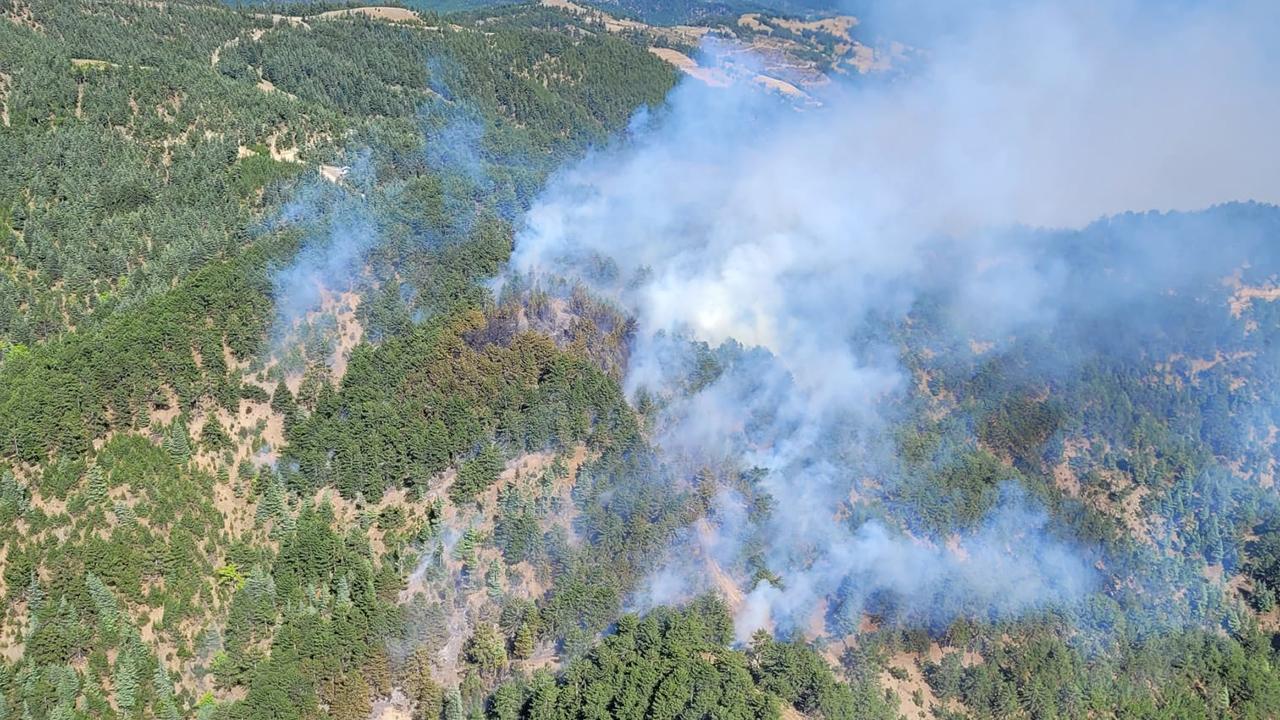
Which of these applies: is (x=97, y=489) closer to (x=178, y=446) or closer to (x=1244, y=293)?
(x=178, y=446)

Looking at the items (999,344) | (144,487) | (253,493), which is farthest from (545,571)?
(999,344)

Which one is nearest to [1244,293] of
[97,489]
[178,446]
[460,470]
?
[460,470]

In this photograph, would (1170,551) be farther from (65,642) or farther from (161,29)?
(161,29)

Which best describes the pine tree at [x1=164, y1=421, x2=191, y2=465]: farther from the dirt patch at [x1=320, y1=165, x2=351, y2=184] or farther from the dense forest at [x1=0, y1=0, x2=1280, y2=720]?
the dirt patch at [x1=320, y1=165, x2=351, y2=184]

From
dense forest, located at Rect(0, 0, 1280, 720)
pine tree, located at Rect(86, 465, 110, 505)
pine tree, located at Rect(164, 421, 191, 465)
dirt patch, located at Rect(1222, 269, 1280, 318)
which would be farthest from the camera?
dirt patch, located at Rect(1222, 269, 1280, 318)

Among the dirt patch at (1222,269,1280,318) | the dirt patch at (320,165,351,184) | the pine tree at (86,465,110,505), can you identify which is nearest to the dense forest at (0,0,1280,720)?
the pine tree at (86,465,110,505)

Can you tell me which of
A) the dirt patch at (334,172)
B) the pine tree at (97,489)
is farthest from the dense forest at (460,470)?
the dirt patch at (334,172)

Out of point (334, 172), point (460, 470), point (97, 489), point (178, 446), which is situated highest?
point (97, 489)

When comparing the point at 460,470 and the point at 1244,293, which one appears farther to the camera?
the point at 1244,293

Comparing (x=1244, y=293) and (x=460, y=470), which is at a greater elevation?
(x=460, y=470)

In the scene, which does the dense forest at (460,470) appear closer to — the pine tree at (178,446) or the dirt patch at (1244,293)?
the dirt patch at (1244,293)
